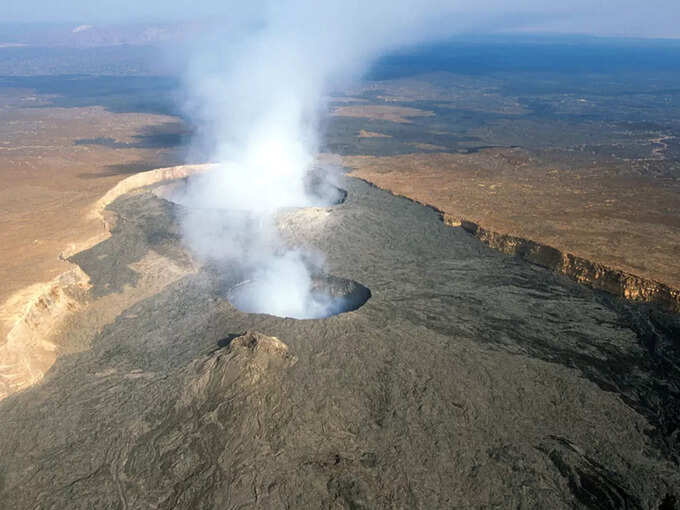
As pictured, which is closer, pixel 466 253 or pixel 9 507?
pixel 9 507

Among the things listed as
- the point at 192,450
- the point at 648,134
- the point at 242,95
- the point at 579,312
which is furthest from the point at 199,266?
the point at 648,134

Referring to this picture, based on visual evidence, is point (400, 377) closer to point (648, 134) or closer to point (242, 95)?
point (242, 95)

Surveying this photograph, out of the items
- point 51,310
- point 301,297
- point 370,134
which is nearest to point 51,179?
point 51,310

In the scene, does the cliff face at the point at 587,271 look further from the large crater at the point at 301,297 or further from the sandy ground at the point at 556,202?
the large crater at the point at 301,297

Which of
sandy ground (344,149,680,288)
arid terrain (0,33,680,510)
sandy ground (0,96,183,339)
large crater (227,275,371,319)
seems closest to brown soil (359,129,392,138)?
sandy ground (344,149,680,288)

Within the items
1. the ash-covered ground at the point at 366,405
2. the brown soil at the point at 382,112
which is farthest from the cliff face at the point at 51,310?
the brown soil at the point at 382,112

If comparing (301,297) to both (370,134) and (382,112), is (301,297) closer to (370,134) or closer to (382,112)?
(370,134)
